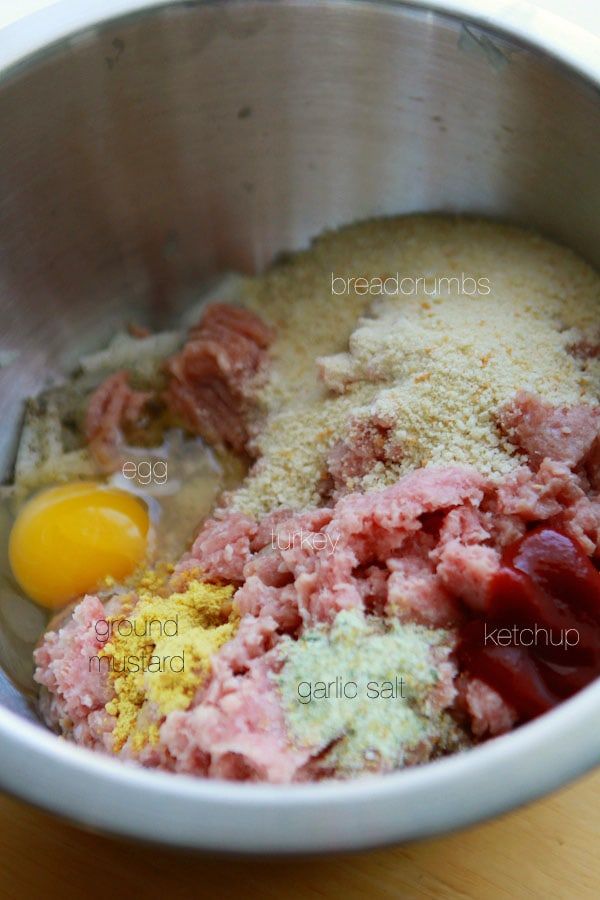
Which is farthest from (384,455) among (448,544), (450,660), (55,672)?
(55,672)

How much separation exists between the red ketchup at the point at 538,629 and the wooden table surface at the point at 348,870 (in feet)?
1.30

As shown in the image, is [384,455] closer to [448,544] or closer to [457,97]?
[448,544]

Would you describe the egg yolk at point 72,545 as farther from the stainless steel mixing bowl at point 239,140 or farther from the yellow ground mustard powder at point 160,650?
the stainless steel mixing bowl at point 239,140

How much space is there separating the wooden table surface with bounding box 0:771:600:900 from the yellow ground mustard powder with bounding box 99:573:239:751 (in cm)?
34

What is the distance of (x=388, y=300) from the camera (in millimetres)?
3131

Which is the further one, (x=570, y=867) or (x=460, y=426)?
(x=460, y=426)

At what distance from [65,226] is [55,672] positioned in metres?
1.75

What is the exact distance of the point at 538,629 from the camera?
210 centimetres

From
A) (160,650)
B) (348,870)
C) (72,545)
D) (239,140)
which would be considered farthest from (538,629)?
(239,140)

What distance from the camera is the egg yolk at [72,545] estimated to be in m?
2.89

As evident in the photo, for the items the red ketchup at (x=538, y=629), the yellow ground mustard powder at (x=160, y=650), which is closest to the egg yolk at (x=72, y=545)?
the yellow ground mustard powder at (x=160, y=650)

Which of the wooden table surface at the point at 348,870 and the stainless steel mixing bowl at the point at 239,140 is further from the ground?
the stainless steel mixing bowl at the point at 239,140

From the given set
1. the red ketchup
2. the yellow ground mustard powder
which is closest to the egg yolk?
the yellow ground mustard powder

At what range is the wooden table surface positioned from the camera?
2176 mm
